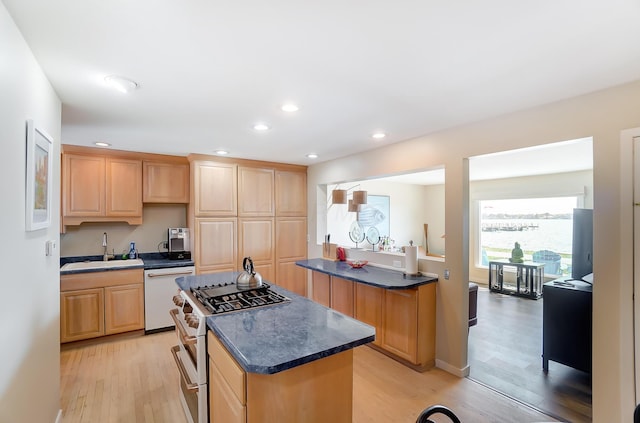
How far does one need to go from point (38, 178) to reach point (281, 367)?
5.38ft

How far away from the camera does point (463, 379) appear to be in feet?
9.14

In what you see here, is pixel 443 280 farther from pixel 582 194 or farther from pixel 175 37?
pixel 582 194

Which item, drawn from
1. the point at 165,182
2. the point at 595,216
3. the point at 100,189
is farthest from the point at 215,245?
the point at 595,216

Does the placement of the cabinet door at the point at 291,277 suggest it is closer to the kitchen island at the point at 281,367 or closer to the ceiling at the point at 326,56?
the ceiling at the point at 326,56

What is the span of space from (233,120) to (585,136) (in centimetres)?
269

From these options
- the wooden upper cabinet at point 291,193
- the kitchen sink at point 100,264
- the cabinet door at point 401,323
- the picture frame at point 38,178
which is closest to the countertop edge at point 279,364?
the picture frame at point 38,178

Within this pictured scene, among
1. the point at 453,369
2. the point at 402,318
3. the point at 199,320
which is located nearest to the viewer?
the point at 199,320

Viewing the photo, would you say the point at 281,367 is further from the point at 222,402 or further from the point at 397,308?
the point at 397,308

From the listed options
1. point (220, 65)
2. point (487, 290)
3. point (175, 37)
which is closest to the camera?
point (175, 37)

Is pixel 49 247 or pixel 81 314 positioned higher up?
pixel 49 247

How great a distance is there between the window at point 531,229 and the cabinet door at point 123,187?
6.83m

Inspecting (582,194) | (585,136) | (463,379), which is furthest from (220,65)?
(582,194)

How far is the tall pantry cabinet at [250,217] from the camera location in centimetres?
416

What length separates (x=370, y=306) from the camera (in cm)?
342
